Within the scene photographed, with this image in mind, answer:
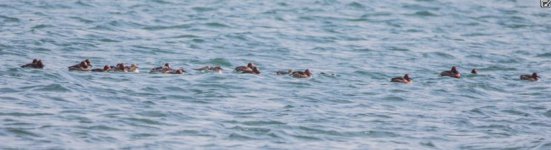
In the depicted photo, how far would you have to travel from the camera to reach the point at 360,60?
34.1 meters

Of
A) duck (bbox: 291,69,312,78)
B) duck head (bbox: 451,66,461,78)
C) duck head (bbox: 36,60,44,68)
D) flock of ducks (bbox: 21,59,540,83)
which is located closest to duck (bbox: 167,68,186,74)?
flock of ducks (bbox: 21,59,540,83)

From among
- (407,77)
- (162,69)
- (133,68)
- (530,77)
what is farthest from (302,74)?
(530,77)

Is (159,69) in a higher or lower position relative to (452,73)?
higher

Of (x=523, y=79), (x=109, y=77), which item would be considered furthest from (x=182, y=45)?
(x=523, y=79)

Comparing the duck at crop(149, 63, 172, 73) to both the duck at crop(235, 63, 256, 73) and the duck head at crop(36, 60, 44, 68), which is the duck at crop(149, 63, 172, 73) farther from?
the duck head at crop(36, 60, 44, 68)

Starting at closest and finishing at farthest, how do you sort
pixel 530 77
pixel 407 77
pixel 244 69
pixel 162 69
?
1. pixel 162 69
2. pixel 407 77
3. pixel 244 69
4. pixel 530 77

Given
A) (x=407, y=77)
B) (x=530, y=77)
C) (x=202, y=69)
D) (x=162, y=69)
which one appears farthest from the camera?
(x=530, y=77)

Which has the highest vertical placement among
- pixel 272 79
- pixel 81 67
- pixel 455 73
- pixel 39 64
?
pixel 39 64

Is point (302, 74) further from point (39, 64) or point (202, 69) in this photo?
point (39, 64)

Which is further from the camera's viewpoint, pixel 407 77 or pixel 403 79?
pixel 407 77

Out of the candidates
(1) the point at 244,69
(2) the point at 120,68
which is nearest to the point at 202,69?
(1) the point at 244,69

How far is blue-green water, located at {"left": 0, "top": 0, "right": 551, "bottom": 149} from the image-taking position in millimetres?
21984

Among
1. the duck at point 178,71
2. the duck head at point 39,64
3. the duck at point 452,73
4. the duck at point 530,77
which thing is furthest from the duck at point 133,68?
the duck at point 530,77

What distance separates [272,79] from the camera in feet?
96.5
